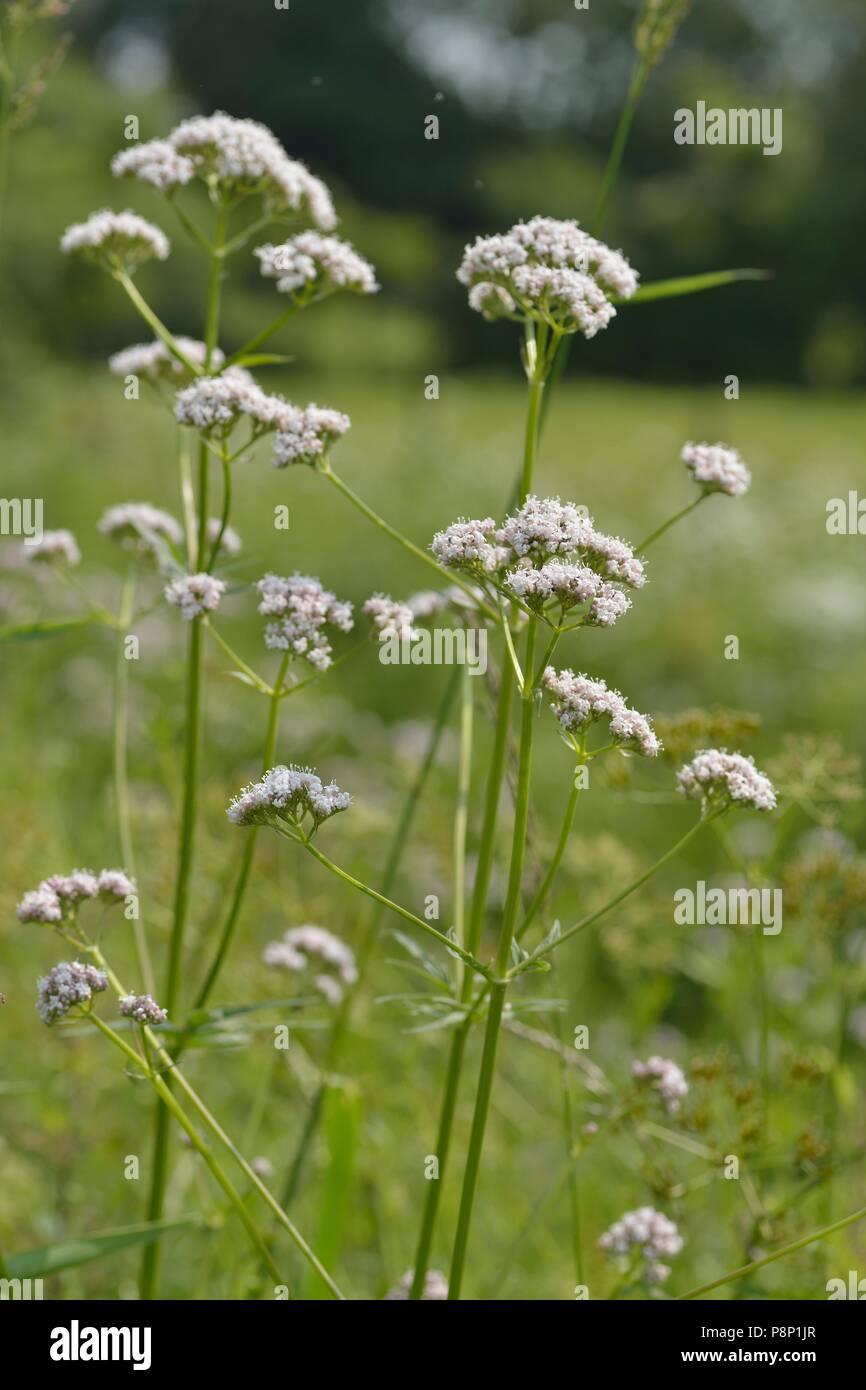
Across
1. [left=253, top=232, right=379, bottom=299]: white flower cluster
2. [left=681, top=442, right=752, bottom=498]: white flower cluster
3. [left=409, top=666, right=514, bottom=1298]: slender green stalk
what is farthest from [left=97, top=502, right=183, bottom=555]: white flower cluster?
[left=681, top=442, right=752, bottom=498]: white flower cluster

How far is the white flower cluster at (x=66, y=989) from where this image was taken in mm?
2014

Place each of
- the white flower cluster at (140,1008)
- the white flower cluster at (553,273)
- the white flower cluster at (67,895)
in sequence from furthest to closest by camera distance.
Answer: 1. the white flower cluster at (553,273)
2. the white flower cluster at (67,895)
3. the white flower cluster at (140,1008)

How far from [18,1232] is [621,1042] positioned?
259 centimetres

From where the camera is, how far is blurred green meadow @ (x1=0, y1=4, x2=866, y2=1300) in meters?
3.12

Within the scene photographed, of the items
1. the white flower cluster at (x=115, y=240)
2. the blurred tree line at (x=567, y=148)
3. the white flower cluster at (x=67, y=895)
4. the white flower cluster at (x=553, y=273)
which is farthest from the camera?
the blurred tree line at (x=567, y=148)

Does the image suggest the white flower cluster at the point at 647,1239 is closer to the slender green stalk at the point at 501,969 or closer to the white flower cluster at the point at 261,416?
the slender green stalk at the point at 501,969

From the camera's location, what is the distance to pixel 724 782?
7.29ft

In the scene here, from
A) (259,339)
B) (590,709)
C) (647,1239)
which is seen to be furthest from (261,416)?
(647,1239)

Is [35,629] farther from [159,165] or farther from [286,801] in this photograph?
[159,165]

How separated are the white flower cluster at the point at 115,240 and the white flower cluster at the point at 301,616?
962 mm

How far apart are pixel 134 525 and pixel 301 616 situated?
37.5 inches

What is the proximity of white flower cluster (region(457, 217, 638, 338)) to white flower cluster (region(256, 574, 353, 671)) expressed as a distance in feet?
2.03

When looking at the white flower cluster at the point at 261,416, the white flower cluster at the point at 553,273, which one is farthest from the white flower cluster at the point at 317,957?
the white flower cluster at the point at 553,273
